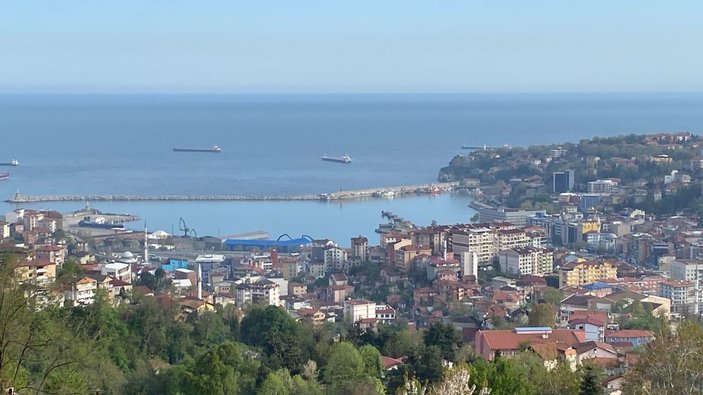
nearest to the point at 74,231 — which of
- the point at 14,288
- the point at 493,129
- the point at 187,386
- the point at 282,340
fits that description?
the point at 282,340

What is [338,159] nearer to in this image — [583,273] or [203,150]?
[203,150]

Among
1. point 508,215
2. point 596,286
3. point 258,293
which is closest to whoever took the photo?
point 258,293

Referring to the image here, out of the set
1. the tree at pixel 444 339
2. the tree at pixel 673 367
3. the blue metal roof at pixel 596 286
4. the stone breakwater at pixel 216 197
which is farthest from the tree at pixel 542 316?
the stone breakwater at pixel 216 197

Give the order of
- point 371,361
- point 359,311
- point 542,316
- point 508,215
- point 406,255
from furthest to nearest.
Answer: point 508,215 < point 406,255 < point 359,311 < point 542,316 < point 371,361

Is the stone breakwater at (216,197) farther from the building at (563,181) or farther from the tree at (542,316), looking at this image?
the tree at (542,316)

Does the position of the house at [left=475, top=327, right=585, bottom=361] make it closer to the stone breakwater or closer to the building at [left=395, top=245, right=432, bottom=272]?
the building at [left=395, top=245, right=432, bottom=272]

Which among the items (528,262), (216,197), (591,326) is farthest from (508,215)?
(591,326)
